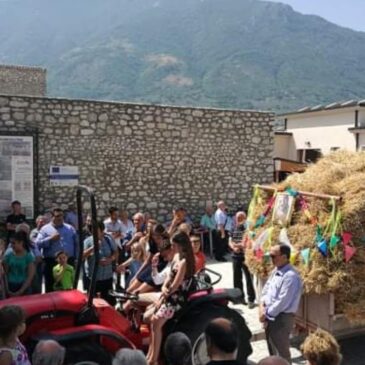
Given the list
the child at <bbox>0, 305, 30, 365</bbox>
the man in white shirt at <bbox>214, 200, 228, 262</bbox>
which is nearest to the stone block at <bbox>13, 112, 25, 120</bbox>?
the man in white shirt at <bbox>214, 200, 228, 262</bbox>

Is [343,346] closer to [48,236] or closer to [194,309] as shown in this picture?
[194,309]

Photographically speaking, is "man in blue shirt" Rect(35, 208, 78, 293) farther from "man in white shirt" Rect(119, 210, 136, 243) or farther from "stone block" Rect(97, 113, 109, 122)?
"stone block" Rect(97, 113, 109, 122)

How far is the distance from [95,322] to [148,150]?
10021 mm

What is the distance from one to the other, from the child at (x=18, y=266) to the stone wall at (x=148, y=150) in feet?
→ 22.5

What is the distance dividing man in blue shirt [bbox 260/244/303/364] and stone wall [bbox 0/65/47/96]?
24.6 meters

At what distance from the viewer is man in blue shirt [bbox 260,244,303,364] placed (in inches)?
207

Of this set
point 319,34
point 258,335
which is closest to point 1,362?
point 258,335

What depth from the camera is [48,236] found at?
8516 mm

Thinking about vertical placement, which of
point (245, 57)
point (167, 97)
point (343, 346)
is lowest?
point (343, 346)

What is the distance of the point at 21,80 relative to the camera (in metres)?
A: 27.9

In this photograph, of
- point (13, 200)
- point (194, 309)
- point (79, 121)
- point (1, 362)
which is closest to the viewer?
point (1, 362)

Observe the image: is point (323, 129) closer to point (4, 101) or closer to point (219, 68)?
point (4, 101)

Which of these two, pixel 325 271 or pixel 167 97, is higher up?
pixel 167 97

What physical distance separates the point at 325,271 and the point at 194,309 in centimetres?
146
